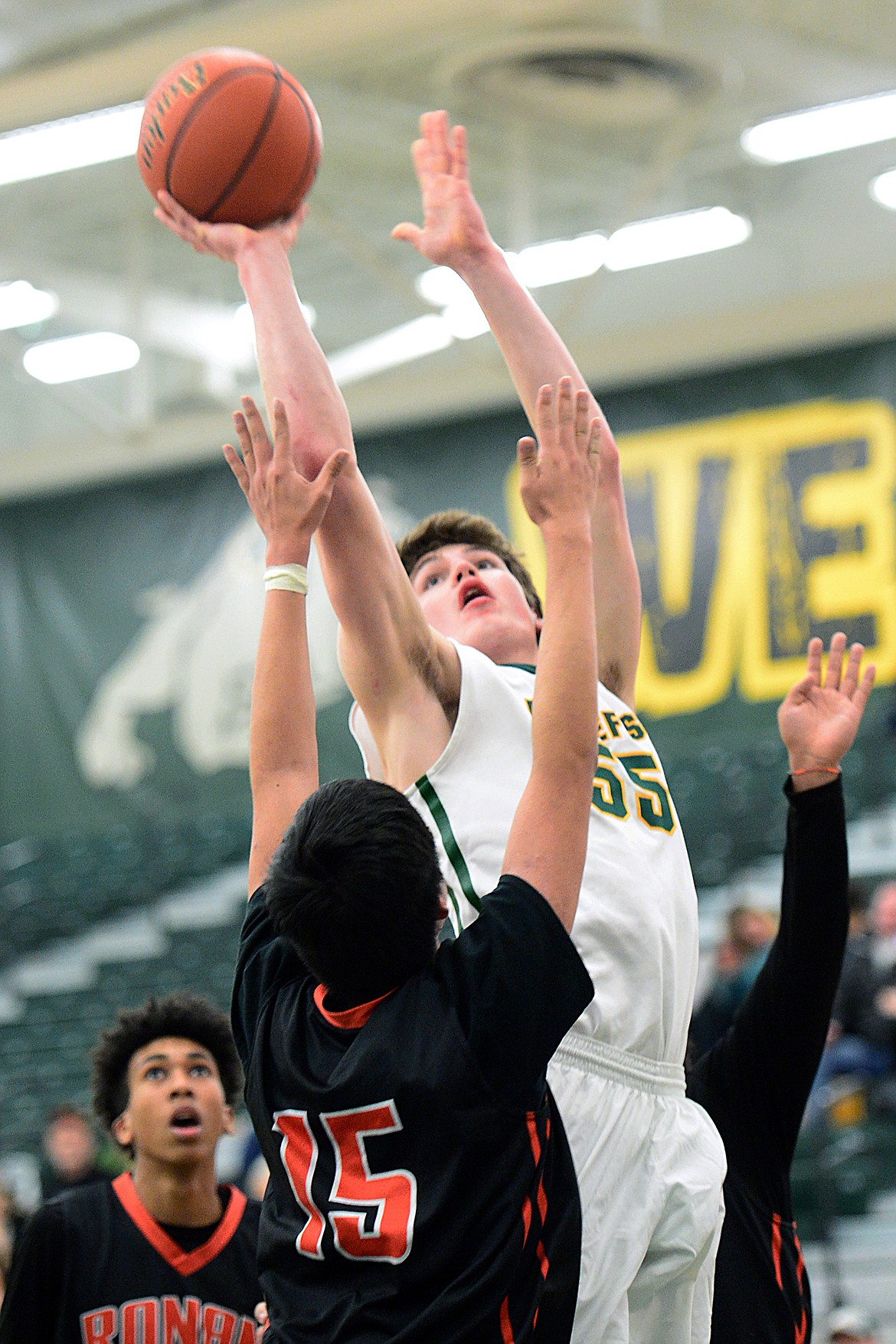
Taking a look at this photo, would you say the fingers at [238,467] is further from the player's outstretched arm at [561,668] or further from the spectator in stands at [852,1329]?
the spectator in stands at [852,1329]

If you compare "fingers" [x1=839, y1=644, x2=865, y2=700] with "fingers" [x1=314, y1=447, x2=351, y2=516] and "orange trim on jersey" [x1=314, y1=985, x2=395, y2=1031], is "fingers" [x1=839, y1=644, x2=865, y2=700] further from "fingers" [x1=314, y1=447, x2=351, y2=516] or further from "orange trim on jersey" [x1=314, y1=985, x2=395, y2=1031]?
"orange trim on jersey" [x1=314, y1=985, x2=395, y2=1031]

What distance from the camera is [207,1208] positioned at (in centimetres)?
343

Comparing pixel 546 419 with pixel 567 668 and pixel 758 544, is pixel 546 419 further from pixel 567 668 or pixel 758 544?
pixel 758 544

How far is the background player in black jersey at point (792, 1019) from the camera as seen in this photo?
2.82 metres

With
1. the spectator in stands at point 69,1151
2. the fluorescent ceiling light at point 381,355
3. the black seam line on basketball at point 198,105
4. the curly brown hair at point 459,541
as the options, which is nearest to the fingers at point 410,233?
the black seam line on basketball at point 198,105

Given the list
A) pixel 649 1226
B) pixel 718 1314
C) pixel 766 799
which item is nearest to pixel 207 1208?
pixel 718 1314

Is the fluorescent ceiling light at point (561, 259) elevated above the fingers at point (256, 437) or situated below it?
above

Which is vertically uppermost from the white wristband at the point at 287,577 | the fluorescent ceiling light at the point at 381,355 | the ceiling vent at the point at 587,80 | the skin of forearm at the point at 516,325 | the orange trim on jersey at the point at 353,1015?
the ceiling vent at the point at 587,80

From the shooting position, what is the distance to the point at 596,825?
8.34 feet

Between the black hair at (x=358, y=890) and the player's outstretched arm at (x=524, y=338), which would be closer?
the black hair at (x=358, y=890)

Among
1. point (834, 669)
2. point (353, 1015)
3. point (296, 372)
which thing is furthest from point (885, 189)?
point (353, 1015)

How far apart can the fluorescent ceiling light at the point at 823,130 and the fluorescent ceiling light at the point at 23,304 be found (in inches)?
212

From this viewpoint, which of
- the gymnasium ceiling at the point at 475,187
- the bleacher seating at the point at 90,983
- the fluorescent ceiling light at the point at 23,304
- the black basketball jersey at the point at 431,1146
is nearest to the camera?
the black basketball jersey at the point at 431,1146

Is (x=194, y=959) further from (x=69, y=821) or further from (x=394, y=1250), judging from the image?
(x=394, y=1250)
